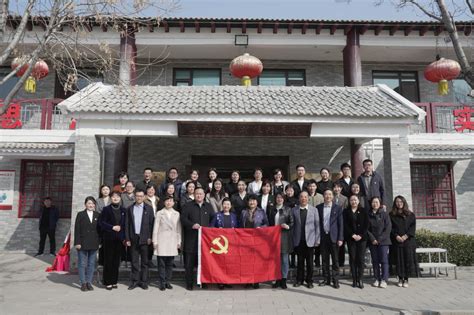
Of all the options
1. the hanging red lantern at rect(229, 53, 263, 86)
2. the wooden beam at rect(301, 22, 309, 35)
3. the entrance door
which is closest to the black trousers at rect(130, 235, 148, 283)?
the entrance door

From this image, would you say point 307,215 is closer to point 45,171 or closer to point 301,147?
point 301,147

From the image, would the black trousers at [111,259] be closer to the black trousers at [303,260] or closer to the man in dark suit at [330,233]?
the black trousers at [303,260]

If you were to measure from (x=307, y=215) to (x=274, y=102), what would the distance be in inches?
131

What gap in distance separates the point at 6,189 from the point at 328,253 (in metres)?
9.29

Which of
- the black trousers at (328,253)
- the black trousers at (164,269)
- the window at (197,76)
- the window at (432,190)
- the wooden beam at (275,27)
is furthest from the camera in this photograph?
the window at (197,76)

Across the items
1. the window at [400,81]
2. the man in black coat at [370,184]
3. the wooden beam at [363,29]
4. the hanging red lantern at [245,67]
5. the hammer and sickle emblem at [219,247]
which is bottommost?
the hammer and sickle emblem at [219,247]

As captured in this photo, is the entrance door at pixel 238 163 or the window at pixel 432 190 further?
the window at pixel 432 190

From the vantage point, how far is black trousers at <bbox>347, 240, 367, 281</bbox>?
697cm

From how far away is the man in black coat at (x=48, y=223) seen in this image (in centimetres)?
1069

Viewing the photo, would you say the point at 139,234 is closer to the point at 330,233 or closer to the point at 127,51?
the point at 330,233

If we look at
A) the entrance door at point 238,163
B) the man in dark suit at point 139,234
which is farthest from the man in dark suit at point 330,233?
the entrance door at point 238,163

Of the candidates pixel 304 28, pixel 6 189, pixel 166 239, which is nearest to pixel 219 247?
pixel 166 239

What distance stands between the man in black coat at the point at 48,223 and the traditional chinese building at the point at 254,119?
43 centimetres

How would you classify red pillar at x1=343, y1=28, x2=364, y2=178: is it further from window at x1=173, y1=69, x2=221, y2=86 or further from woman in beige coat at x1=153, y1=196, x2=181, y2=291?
woman in beige coat at x1=153, y1=196, x2=181, y2=291
